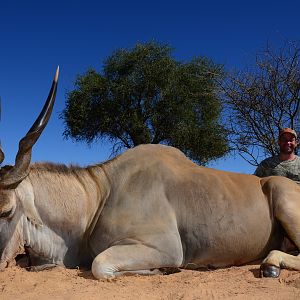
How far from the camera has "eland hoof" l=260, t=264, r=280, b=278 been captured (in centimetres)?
352

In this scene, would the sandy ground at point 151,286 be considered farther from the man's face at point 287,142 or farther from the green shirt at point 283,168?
the man's face at point 287,142

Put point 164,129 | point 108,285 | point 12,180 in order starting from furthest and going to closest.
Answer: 1. point 164,129
2. point 12,180
3. point 108,285

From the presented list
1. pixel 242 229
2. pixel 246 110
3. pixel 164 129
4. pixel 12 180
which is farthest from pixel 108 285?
pixel 164 129

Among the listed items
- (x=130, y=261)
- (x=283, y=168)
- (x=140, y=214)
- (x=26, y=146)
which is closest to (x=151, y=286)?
(x=130, y=261)

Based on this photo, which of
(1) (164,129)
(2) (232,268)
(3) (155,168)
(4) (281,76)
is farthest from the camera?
(1) (164,129)

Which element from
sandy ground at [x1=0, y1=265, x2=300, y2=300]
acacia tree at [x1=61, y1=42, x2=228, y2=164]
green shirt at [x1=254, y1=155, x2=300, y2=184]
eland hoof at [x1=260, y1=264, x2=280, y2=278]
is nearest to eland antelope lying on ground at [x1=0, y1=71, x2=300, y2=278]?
eland hoof at [x1=260, y1=264, x2=280, y2=278]

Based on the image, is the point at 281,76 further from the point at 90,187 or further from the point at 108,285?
the point at 108,285

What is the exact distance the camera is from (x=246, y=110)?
12070 millimetres

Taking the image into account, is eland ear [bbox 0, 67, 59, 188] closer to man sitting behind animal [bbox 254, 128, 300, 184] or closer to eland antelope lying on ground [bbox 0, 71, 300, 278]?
eland antelope lying on ground [bbox 0, 71, 300, 278]

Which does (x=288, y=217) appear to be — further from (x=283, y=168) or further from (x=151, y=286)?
(x=283, y=168)

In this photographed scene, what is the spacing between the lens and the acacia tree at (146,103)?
17781 mm

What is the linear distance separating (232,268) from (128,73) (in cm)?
1532

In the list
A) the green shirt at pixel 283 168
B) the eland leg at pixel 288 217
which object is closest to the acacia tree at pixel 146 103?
the green shirt at pixel 283 168

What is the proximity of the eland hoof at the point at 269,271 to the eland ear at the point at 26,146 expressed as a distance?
182cm
